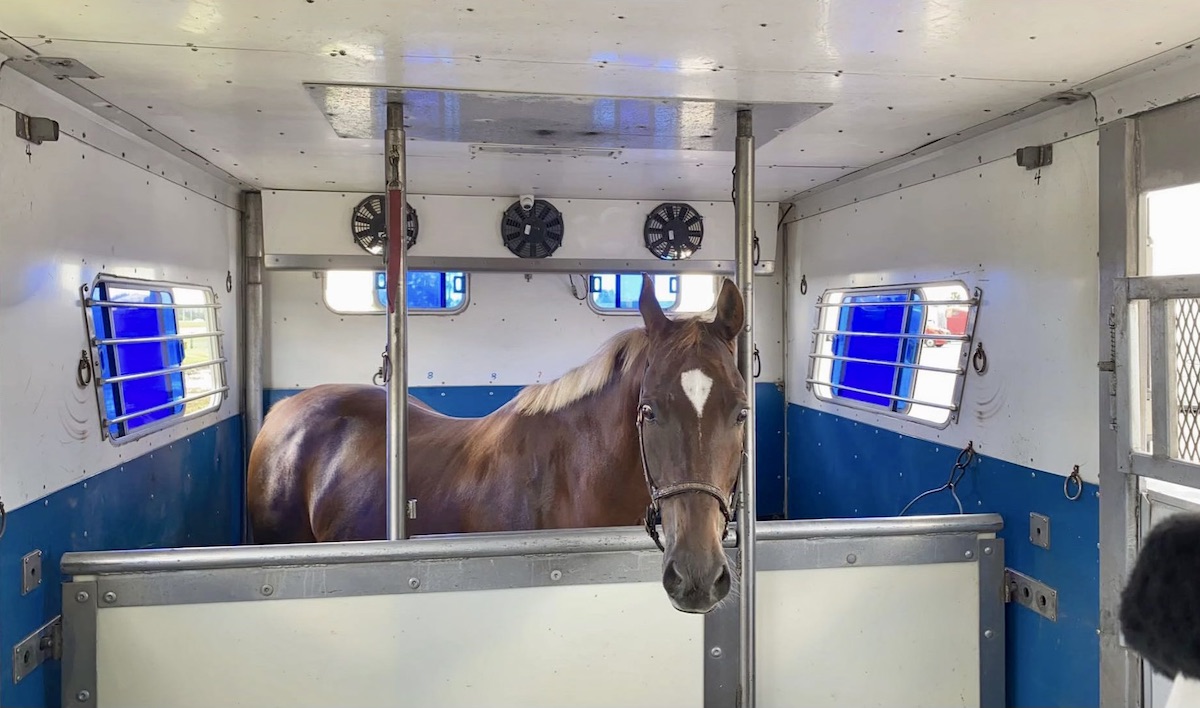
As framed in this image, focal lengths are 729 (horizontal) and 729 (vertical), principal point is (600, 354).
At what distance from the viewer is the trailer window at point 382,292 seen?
4.69m

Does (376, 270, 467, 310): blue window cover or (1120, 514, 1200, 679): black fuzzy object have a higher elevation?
(376, 270, 467, 310): blue window cover

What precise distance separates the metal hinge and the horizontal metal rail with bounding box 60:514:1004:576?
0.55ft

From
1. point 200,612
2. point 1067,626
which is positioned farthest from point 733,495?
point 200,612

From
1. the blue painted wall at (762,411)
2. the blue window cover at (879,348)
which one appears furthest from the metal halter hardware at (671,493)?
the blue painted wall at (762,411)

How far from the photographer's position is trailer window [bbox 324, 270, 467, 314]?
15.4 feet

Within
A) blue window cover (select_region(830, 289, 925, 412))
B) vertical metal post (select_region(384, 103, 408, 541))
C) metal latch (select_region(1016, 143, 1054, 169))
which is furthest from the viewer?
blue window cover (select_region(830, 289, 925, 412))

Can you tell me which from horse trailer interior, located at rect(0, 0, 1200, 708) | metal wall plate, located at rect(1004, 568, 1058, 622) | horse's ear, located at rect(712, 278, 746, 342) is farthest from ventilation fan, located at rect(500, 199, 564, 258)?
metal wall plate, located at rect(1004, 568, 1058, 622)

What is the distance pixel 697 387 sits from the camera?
6.25ft

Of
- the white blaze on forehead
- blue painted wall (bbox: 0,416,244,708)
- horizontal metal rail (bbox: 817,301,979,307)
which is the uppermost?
horizontal metal rail (bbox: 817,301,979,307)

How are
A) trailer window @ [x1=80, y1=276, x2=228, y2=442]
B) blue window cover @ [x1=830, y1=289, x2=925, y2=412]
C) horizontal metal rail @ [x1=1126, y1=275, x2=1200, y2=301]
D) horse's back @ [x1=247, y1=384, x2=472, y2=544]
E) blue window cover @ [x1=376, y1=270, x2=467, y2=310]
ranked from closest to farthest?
1. horizontal metal rail @ [x1=1126, y1=275, x2=1200, y2=301]
2. trailer window @ [x1=80, y1=276, x2=228, y2=442]
3. horse's back @ [x1=247, y1=384, x2=472, y2=544]
4. blue window cover @ [x1=830, y1=289, x2=925, y2=412]
5. blue window cover @ [x1=376, y1=270, x2=467, y2=310]

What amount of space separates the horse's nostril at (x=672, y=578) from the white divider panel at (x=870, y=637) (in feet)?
2.21

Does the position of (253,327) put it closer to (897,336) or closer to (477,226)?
(477,226)

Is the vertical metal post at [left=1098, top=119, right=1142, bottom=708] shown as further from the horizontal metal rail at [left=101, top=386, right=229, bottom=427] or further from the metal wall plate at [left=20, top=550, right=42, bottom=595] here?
the horizontal metal rail at [left=101, top=386, right=229, bottom=427]

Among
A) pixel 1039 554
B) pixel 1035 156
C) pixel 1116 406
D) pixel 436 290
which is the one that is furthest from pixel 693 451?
pixel 436 290
